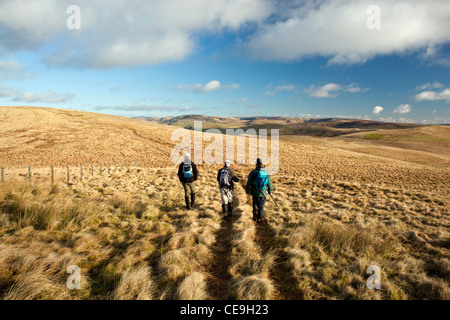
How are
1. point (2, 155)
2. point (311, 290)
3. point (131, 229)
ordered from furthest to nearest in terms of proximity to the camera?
point (2, 155), point (131, 229), point (311, 290)

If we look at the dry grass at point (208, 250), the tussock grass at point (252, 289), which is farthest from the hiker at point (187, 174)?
the tussock grass at point (252, 289)

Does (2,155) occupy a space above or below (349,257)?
above

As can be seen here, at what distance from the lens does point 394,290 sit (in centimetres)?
418

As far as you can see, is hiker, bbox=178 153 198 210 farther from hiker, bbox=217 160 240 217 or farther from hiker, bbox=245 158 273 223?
hiker, bbox=245 158 273 223

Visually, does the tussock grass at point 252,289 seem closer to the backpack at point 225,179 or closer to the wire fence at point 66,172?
the backpack at point 225,179

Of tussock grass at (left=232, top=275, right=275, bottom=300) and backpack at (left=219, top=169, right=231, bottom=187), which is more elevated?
backpack at (left=219, top=169, right=231, bottom=187)

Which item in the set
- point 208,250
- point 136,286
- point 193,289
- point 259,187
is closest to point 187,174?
point 259,187

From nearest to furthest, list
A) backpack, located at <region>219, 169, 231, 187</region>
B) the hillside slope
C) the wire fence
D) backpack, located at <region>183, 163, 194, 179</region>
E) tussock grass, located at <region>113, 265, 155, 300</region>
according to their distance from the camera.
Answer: tussock grass, located at <region>113, 265, 155, 300</region> → backpack, located at <region>219, 169, 231, 187</region> → backpack, located at <region>183, 163, 194, 179</region> → the wire fence → the hillside slope

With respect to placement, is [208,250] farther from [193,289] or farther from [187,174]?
[187,174]

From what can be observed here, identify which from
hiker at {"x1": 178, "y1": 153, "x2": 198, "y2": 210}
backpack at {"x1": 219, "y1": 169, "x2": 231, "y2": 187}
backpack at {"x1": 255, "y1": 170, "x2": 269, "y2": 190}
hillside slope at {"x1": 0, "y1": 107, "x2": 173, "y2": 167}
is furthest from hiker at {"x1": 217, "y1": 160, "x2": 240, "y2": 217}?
hillside slope at {"x1": 0, "y1": 107, "x2": 173, "y2": 167}

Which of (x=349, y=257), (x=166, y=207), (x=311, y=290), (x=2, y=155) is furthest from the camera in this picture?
(x=2, y=155)
